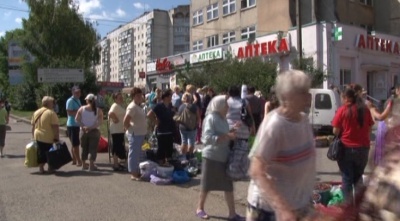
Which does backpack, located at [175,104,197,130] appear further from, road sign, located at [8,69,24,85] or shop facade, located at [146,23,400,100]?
road sign, located at [8,69,24,85]

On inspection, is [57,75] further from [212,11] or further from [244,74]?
[212,11]

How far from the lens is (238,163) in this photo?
624 centimetres

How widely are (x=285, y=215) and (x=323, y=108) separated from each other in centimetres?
1410

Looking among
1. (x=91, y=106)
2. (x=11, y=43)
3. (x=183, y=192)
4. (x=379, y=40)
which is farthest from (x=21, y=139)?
(x=11, y=43)

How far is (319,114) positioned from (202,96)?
407cm

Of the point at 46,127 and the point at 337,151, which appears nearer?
the point at 337,151

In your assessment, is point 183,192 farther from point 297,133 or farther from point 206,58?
point 206,58

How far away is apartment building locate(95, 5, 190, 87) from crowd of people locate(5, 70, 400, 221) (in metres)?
92.4

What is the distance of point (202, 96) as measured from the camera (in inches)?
612

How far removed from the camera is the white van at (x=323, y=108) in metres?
16.1

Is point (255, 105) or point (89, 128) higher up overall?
point (255, 105)

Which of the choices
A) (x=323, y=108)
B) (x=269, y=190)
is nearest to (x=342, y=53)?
(x=323, y=108)

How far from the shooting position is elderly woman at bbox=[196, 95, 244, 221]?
6258 millimetres

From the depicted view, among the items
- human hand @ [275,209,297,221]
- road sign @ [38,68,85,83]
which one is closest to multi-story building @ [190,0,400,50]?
road sign @ [38,68,85,83]
